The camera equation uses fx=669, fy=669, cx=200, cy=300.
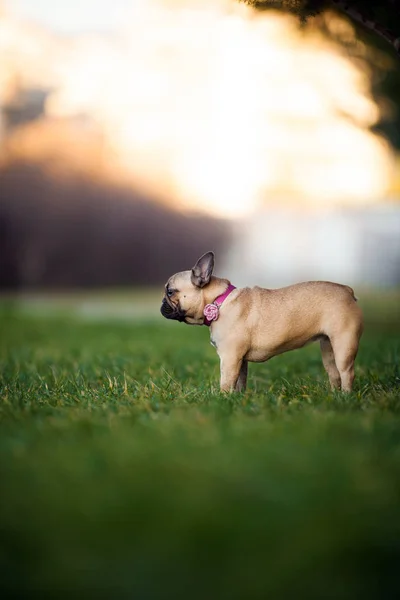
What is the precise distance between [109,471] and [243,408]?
1.29 metres

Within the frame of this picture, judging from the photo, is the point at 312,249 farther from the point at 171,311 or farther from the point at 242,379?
the point at 171,311

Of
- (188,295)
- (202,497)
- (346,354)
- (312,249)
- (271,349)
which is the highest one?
(312,249)

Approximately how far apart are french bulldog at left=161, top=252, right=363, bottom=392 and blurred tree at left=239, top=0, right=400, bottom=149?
1846 mm

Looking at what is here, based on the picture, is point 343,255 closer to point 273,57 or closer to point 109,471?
point 273,57

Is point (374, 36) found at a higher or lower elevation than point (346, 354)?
higher

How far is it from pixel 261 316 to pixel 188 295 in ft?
1.59

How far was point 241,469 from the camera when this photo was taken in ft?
7.38

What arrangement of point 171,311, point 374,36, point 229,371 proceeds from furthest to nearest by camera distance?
point 374,36 < point 171,311 < point 229,371

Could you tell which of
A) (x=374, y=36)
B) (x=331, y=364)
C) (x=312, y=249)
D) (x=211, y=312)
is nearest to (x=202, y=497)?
(x=211, y=312)

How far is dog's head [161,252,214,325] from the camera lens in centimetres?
422

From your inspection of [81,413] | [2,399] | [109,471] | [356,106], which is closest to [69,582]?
[109,471]

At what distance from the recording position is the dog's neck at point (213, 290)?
14.0 ft

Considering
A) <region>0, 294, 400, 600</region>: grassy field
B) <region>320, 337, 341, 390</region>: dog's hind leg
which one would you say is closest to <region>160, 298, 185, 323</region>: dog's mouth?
<region>0, 294, 400, 600</region>: grassy field

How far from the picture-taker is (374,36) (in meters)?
7.74
